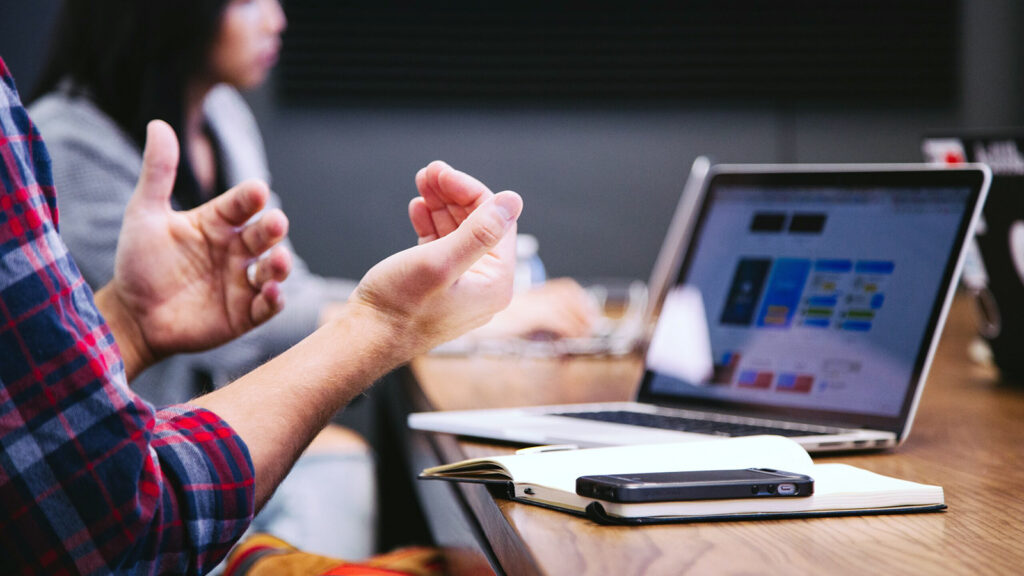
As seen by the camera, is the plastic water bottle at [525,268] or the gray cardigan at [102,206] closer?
the gray cardigan at [102,206]

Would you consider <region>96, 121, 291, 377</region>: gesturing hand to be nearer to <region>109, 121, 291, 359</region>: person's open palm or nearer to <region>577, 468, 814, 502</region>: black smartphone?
<region>109, 121, 291, 359</region>: person's open palm

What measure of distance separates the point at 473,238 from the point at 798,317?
1.48ft

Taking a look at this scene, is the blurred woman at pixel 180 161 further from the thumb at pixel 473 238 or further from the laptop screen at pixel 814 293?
the thumb at pixel 473 238

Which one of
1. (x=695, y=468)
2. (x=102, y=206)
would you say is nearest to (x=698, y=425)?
(x=695, y=468)

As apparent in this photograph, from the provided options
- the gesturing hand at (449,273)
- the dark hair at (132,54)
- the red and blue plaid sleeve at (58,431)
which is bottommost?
the red and blue plaid sleeve at (58,431)

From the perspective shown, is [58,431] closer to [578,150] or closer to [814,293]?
[814,293]

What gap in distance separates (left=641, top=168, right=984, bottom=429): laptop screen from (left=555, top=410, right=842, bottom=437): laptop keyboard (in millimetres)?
46

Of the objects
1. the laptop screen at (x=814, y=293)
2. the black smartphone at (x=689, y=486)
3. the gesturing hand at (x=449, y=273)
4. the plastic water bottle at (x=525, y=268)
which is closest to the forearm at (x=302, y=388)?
the gesturing hand at (x=449, y=273)

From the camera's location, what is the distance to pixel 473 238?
0.80m

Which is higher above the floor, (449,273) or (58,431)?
(449,273)

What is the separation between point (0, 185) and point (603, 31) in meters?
2.95

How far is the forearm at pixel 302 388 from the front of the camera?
0.77 metres

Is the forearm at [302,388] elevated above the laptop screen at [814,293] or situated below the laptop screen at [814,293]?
below

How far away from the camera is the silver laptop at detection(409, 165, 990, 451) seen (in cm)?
96
